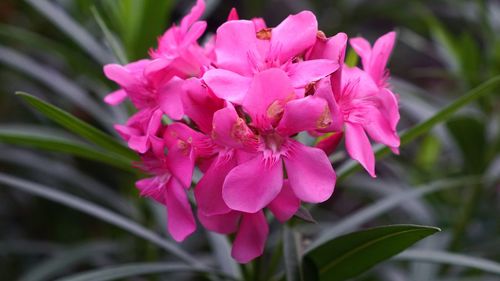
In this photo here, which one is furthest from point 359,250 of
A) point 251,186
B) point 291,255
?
point 251,186

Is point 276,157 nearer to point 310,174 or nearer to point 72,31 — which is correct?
point 310,174

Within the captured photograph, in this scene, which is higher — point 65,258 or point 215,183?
point 215,183

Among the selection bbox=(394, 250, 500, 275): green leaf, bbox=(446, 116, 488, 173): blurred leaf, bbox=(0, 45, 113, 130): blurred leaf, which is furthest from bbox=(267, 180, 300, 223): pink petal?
bbox=(0, 45, 113, 130): blurred leaf

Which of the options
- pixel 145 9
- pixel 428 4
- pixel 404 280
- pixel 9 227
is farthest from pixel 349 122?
pixel 428 4

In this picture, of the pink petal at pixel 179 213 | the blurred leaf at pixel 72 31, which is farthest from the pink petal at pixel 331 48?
the blurred leaf at pixel 72 31

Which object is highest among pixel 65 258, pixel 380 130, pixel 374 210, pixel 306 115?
pixel 306 115

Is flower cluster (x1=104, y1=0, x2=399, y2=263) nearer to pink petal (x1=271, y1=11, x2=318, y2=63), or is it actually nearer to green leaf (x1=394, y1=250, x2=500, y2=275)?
pink petal (x1=271, y1=11, x2=318, y2=63)

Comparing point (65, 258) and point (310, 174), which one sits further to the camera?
point (65, 258)
